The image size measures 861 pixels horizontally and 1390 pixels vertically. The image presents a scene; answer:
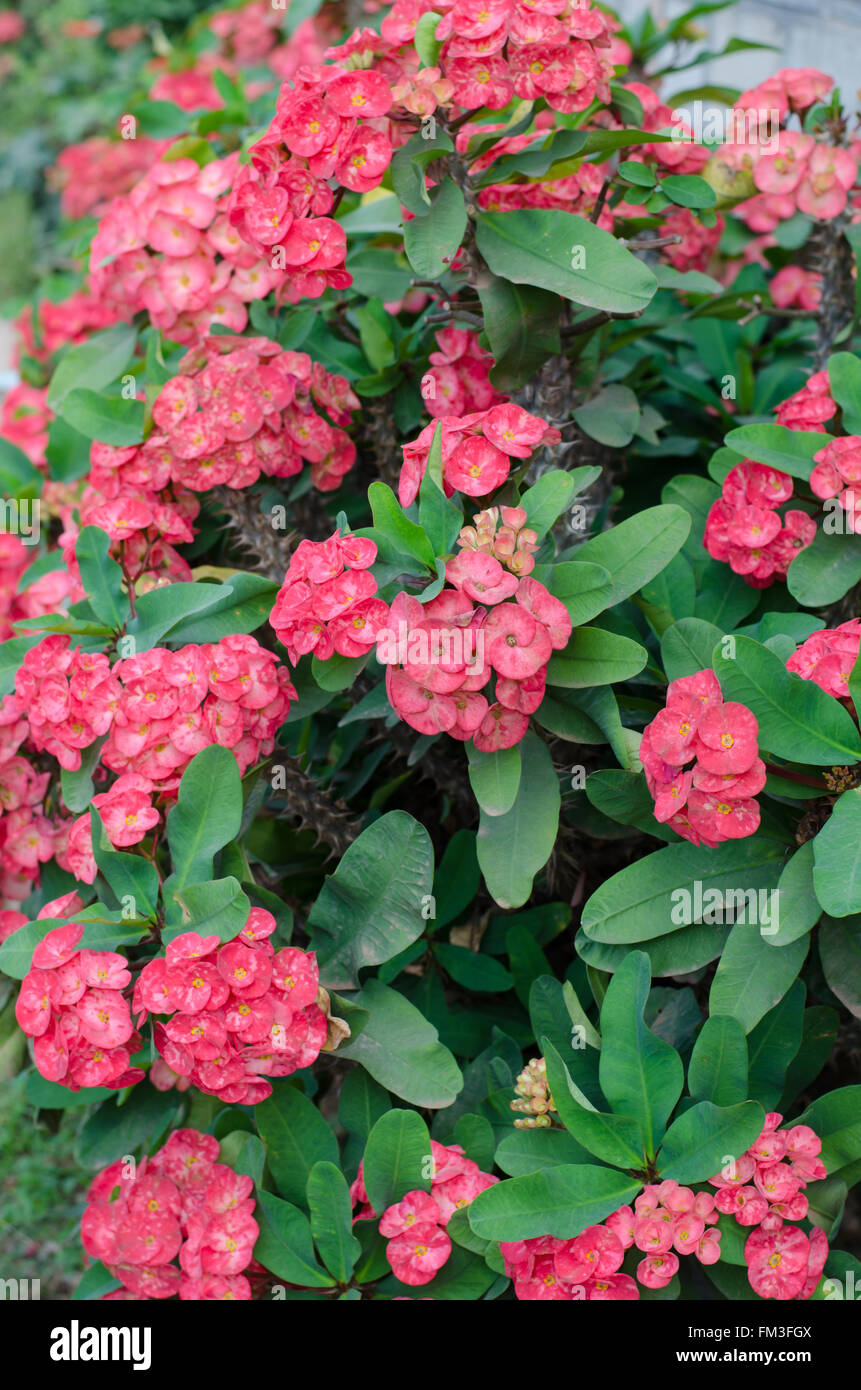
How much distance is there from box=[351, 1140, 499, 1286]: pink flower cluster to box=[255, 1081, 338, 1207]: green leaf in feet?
0.41

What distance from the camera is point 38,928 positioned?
1.40 metres

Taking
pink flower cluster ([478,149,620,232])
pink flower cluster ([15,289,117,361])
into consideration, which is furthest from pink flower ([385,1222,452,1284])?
pink flower cluster ([15,289,117,361])

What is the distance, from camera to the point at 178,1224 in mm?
1445

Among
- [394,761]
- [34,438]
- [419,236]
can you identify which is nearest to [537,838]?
[394,761]

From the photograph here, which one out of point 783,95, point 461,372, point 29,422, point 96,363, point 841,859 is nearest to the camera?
point 841,859

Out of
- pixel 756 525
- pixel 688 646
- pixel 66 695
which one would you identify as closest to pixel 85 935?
pixel 66 695

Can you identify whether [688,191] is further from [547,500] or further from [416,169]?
[547,500]

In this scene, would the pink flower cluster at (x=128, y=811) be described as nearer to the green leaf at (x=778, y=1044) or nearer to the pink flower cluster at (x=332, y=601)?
the pink flower cluster at (x=332, y=601)

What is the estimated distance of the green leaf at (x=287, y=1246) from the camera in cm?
133

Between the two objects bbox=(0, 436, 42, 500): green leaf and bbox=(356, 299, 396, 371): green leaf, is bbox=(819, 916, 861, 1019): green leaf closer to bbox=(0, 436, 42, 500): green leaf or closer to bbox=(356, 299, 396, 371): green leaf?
bbox=(356, 299, 396, 371): green leaf

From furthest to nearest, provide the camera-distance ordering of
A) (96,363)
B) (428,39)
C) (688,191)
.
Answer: (96,363) < (688,191) < (428,39)

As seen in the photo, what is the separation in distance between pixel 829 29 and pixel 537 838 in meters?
2.96

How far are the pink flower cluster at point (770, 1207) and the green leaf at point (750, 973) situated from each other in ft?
0.39

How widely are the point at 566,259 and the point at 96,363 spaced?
912 millimetres
